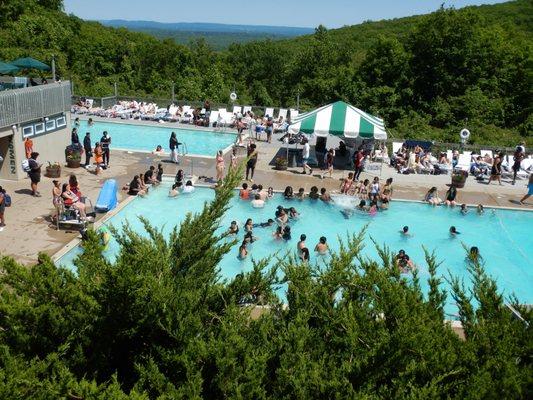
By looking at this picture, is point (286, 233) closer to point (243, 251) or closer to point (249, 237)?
point (249, 237)

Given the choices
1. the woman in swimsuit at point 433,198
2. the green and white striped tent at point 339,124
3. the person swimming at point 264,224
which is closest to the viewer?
the person swimming at point 264,224

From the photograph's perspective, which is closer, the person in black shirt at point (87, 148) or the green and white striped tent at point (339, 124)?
the person in black shirt at point (87, 148)

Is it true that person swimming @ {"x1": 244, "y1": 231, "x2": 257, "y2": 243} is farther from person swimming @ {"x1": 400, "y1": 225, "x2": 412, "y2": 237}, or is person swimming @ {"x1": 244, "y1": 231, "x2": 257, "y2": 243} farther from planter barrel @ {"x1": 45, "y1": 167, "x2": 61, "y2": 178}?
planter barrel @ {"x1": 45, "y1": 167, "x2": 61, "y2": 178}

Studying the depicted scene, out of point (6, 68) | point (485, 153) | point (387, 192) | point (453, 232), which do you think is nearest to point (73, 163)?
point (6, 68)

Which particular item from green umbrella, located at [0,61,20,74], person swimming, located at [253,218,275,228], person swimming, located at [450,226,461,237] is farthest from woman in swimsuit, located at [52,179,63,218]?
person swimming, located at [450,226,461,237]

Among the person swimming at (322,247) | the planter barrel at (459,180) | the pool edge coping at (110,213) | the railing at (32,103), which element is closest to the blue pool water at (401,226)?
the pool edge coping at (110,213)

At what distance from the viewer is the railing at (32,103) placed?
16.9 m

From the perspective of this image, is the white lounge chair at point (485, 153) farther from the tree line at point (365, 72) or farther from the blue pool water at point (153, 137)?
the blue pool water at point (153, 137)

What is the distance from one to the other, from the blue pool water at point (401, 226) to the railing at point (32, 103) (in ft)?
15.3

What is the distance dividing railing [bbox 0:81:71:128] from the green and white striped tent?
8427mm

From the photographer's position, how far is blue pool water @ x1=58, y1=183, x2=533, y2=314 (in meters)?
15.0

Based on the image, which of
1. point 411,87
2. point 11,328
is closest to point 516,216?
point 11,328

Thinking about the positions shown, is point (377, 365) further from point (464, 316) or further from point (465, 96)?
point (465, 96)

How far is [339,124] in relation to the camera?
20.8 meters
